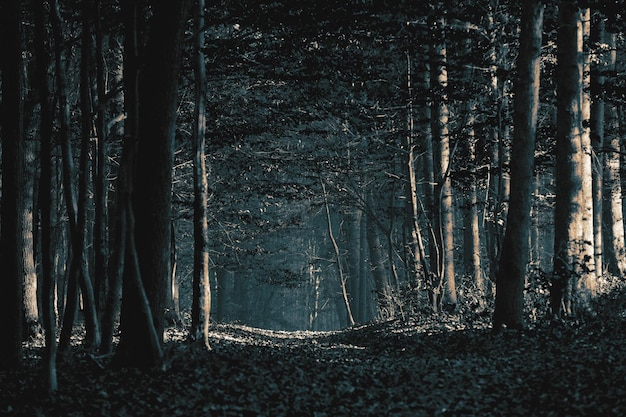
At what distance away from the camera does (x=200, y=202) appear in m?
12.4

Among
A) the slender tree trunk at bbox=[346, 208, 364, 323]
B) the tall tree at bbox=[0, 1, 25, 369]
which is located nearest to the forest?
the tall tree at bbox=[0, 1, 25, 369]

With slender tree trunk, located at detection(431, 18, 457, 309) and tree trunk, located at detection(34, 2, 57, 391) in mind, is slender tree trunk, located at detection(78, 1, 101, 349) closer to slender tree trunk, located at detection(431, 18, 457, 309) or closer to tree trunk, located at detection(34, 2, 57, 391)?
tree trunk, located at detection(34, 2, 57, 391)

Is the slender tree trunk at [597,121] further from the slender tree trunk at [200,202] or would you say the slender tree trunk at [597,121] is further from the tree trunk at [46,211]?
the tree trunk at [46,211]

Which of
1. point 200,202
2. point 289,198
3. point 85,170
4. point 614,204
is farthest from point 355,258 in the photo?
point 85,170

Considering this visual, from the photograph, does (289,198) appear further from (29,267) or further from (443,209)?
(29,267)

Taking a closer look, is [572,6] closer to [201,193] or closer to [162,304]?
[201,193]

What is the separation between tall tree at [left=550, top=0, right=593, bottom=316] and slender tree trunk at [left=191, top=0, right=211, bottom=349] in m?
6.43

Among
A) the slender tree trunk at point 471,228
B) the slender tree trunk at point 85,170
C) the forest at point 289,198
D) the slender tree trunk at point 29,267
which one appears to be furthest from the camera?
the slender tree trunk at point 471,228

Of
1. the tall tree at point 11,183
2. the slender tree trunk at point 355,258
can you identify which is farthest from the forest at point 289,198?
the slender tree trunk at point 355,258

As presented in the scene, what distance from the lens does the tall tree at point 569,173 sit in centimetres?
1294

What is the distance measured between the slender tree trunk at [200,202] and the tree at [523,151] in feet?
17.3

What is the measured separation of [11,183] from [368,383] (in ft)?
17.5

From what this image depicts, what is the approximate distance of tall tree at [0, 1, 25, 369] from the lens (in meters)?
9.05

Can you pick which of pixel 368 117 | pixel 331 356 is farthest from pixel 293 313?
pixel 331 356
